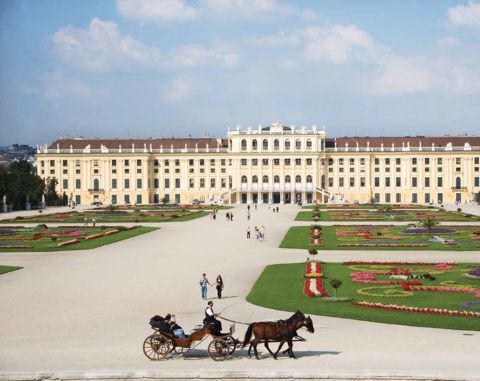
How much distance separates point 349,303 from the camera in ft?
77.1

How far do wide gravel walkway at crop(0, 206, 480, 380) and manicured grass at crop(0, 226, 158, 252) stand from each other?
16.4 feet

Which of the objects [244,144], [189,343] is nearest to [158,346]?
[189,343]

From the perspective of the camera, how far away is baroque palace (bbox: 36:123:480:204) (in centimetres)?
11194

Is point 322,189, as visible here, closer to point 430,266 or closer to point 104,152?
point 104,152

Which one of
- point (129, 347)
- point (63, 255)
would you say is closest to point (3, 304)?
point (129, 347)

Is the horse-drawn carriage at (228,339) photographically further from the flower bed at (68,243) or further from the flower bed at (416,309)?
the flower bed at (68,243)

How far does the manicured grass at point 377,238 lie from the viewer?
41519 mm

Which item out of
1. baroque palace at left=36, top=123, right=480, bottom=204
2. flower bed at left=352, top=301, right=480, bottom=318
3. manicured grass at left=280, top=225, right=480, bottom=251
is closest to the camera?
flower bed at left=352, top=301, right=480, bottom=318

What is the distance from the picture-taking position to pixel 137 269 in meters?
32.6

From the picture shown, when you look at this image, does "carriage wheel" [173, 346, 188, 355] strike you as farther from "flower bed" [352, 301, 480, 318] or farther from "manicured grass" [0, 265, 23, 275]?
"manicured grass" [0, 265, 23, 275]

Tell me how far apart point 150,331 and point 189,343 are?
3.00m

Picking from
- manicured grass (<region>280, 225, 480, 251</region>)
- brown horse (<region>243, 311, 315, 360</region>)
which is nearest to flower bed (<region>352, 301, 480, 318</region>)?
brown horse (<region>243, 311, 315, 360</region>)

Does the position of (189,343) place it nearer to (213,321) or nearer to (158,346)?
(158,346)

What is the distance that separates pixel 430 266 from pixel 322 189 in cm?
8102
